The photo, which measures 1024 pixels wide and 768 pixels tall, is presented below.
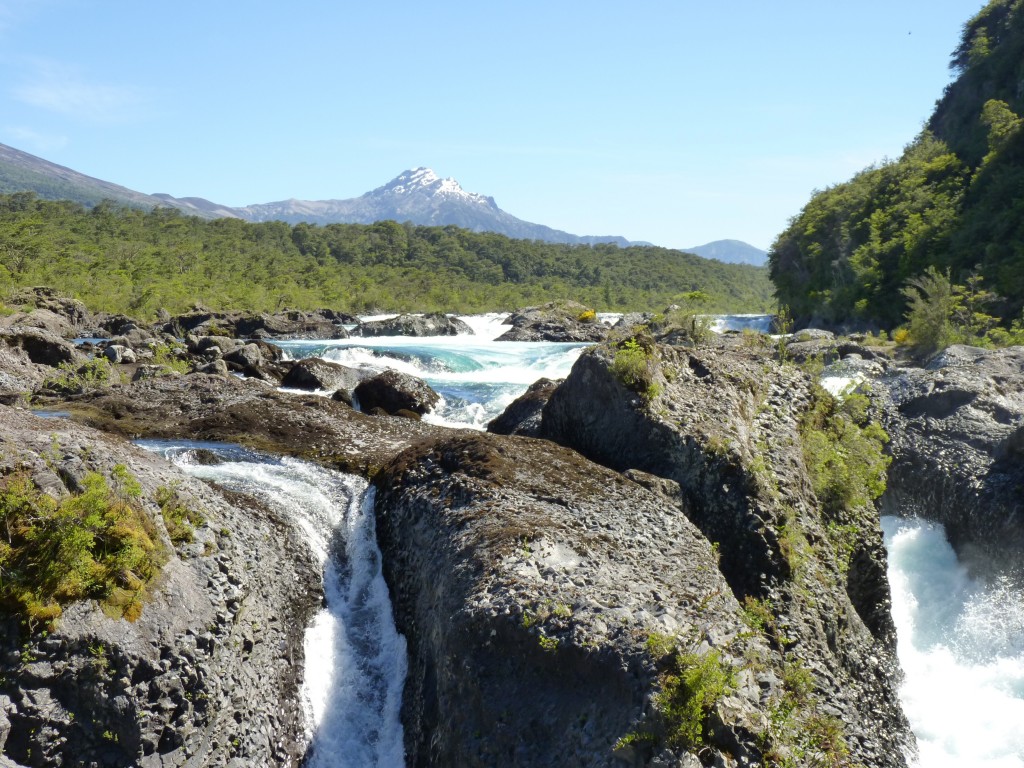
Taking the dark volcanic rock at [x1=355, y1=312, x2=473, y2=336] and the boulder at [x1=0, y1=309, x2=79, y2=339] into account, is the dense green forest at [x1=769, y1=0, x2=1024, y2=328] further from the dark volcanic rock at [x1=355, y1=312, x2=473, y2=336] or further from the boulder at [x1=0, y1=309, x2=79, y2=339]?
the boulder at [x1=0, y1=309, x2=79, y2=339]

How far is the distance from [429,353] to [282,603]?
28.6 metres

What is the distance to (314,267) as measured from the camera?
291ft

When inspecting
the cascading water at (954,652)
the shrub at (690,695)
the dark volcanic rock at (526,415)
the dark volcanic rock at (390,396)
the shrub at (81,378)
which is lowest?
the cascading water at (954,652)

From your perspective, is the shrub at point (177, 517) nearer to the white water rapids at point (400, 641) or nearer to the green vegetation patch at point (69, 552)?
the green vegetation patch at point (69, 552)

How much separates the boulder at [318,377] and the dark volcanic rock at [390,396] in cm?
315

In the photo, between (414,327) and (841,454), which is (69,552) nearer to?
(841,454)

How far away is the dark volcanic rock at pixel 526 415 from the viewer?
45.7 feet

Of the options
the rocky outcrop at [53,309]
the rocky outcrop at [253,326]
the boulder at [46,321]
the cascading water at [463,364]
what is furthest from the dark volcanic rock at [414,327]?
the boulder at [46,321]

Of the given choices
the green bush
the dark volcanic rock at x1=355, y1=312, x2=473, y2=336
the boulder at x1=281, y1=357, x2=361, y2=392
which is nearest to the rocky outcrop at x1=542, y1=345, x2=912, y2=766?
the green bush

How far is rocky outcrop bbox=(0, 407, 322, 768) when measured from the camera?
5.80 m

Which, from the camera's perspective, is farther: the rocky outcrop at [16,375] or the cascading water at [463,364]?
the cascading water at [463,364]

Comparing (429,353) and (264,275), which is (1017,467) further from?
(264,275)

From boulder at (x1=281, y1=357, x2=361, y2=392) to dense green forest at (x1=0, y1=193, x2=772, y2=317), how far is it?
3754cm

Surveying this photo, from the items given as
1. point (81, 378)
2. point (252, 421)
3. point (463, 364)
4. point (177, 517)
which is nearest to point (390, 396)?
point (252, 421)
